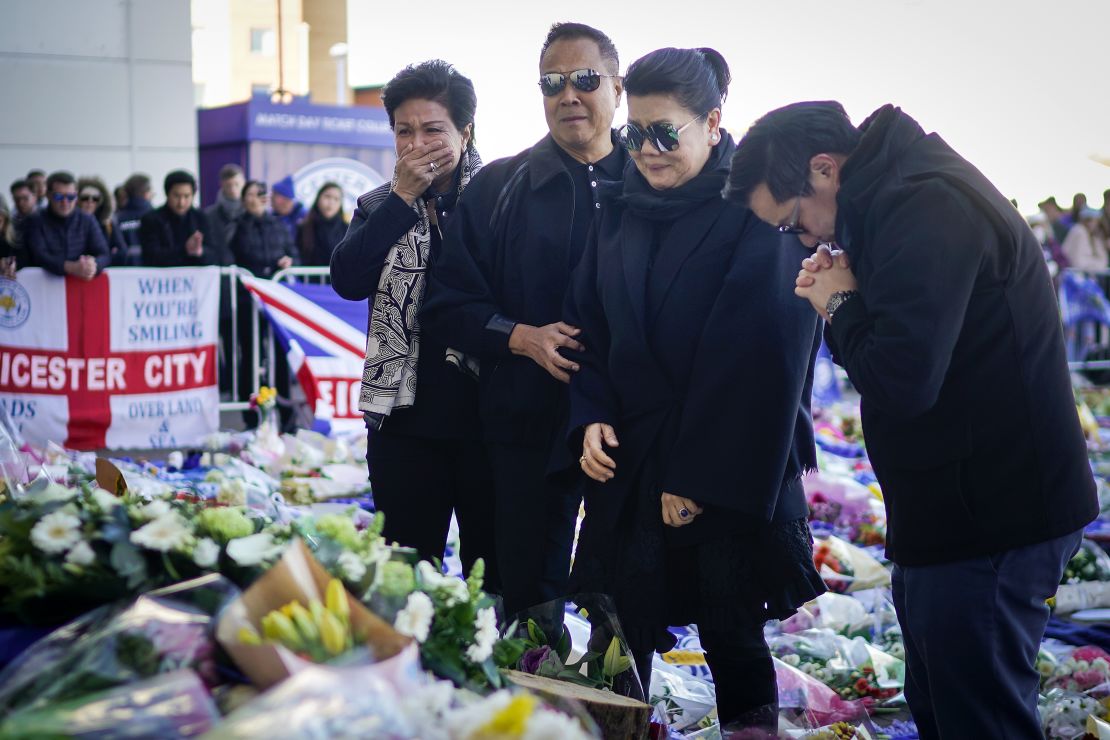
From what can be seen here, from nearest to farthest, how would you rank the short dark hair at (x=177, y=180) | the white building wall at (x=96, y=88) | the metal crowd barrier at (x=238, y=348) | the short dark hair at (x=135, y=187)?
the metal crowd barrier at (x=238, y=348)
the short dark hair at (x=177, y=180)
the short dark hair at (x=135, y=187)
the white building wall at (x=96, y=88)

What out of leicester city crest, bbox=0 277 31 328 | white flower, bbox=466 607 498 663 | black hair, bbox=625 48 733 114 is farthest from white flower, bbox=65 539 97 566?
leicester city crest, bbox=0 277 31 328

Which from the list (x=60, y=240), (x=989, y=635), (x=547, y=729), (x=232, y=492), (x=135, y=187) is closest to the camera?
(x=547, y=729)

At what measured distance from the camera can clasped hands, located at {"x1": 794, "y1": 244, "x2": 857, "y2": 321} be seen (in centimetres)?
226

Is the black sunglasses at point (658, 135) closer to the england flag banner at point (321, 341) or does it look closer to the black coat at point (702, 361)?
the black coat at point (702, 361)

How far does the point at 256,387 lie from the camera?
8.85 m

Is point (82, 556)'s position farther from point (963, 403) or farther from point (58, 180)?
point (58, 180)

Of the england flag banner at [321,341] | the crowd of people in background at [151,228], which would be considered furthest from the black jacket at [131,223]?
the england flag banner at [321,341]

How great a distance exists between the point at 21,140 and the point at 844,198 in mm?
12585

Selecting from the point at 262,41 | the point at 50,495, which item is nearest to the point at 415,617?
the point at 50,495

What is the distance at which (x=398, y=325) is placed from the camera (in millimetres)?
3164

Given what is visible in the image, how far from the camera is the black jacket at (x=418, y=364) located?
311 cm

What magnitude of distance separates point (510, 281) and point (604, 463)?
2.24 feet

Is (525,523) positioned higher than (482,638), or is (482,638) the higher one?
(482,638)

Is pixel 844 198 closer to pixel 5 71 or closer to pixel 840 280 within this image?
pixel 840 280
